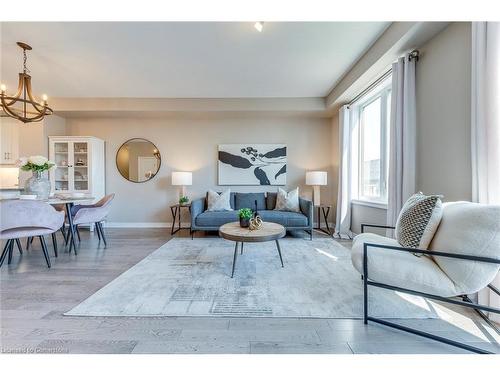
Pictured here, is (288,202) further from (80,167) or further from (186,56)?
(80,167)

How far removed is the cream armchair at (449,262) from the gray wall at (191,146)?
3.39 meters

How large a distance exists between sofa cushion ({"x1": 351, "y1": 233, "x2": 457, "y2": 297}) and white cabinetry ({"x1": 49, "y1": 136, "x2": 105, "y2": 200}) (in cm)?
510

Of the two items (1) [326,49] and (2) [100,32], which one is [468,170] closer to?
(1) [326,49]

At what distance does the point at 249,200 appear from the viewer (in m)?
4.54

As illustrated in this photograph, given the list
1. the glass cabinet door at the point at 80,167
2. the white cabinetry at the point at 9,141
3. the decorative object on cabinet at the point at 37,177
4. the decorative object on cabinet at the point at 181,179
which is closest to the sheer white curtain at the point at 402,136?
the decorative object on cabinet at the point at 181,179

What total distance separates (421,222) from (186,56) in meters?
3.17

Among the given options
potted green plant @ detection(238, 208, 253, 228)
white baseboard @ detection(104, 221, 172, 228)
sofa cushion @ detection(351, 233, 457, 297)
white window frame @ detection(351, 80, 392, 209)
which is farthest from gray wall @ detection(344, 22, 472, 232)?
white baseboard @ detection(104, 221, 172, 228)

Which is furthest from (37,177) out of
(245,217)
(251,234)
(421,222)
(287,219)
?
(421,222)

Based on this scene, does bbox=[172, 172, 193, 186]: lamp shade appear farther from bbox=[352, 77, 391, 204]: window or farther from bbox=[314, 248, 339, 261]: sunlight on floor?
bbox=[352, 77, 391, 204]: window

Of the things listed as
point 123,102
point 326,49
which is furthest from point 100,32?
point 326,49

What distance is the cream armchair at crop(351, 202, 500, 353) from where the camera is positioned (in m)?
1.32

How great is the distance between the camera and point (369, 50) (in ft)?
9.21
